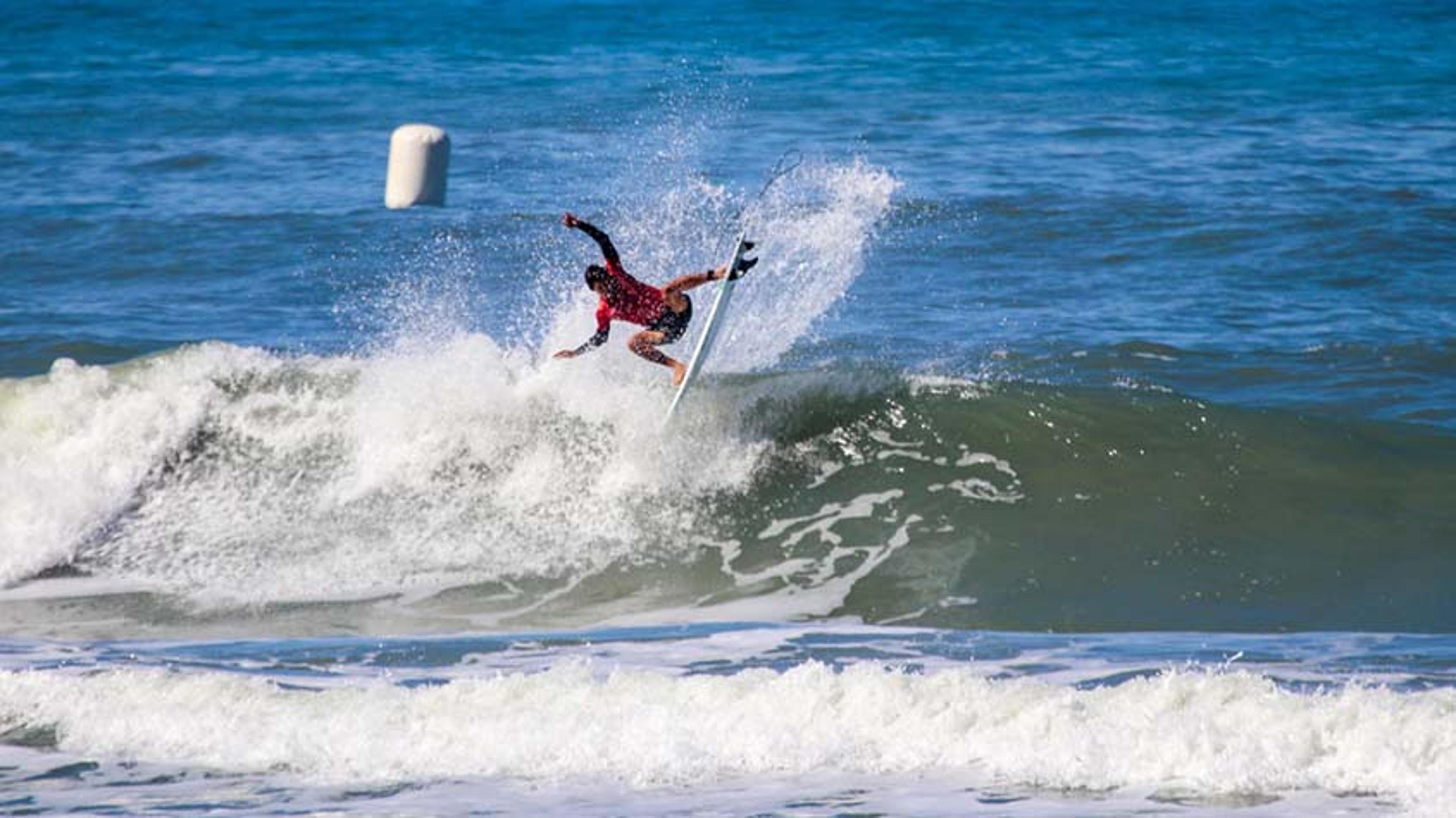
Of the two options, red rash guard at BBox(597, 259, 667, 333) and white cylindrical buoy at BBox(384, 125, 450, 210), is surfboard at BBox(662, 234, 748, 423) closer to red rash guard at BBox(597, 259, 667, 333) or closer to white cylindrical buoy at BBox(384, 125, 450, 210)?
red rash guard at BBox(597, 259, 667, 333)

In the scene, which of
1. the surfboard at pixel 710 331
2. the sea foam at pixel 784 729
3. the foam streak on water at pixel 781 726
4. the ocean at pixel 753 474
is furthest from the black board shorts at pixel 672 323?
the sea foam at pixel 784 729

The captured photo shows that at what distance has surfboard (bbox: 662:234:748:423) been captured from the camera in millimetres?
11133

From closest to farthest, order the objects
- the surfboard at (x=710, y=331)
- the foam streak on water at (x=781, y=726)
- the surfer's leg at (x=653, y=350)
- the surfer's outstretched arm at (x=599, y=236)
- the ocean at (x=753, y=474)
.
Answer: the foam streak on water at (x=781, y=726)
the ocean at (x=753, y=474)
the surfer's outstretched arm at (x=599, y=236)
the surfboard at (x=710, y=331)
the surfer's leg at (x=653, y=350)

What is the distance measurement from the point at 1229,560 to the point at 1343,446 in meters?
2.28

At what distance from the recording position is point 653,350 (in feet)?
38.8

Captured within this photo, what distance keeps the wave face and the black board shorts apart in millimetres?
812

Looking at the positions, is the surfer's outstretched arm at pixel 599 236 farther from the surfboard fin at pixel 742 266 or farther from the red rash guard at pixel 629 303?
the surfboard fin at pixel 742 266

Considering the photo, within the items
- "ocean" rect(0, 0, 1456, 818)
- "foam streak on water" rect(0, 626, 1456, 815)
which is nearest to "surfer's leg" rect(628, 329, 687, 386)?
"ocean" rect(0, 0, 1456, 818)

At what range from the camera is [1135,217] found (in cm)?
2011

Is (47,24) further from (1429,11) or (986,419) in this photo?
(986,419)

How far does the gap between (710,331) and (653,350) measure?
14.6 inches

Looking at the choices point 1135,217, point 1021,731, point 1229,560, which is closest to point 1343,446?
point 1229,560

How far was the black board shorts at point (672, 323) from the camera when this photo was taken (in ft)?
37.9

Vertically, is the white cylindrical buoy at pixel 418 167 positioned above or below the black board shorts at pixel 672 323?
below
